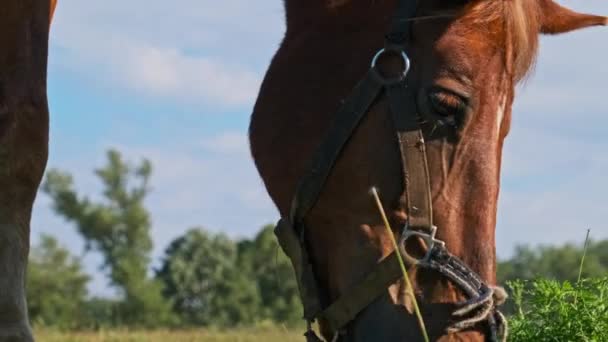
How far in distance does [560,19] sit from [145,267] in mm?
46154

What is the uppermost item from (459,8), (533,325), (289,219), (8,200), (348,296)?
(459,8)

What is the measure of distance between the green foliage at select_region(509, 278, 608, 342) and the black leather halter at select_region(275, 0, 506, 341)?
0.76 metres

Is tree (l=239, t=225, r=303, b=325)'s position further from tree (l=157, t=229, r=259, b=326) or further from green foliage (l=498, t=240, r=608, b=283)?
green foliage (l=498, t=240, r=608, b=283)

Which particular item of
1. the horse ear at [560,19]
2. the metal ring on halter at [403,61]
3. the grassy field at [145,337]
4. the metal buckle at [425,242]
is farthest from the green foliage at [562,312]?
the grassy field at [145,337]

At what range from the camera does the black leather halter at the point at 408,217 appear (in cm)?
368

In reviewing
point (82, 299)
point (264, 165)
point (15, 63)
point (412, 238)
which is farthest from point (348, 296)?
point (82, 299)

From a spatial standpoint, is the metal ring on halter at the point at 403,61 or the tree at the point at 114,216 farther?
the tree at the point at 114,216

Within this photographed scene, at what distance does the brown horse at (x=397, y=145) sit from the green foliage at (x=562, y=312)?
0.79 m

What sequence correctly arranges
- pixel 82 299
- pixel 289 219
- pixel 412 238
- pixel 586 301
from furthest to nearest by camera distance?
1. pixel 82 299
2. pixel 586 301
3. pixel 289 219
4. pixel 412 238

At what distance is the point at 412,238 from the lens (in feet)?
12.2

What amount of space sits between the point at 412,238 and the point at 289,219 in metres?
0.54

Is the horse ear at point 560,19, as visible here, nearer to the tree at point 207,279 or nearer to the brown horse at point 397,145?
the brown horse at point 397,145

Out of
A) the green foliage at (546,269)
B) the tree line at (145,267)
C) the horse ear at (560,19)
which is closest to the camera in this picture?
the horse ear at (560,19)

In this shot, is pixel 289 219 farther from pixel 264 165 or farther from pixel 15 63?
pixel 15 63
